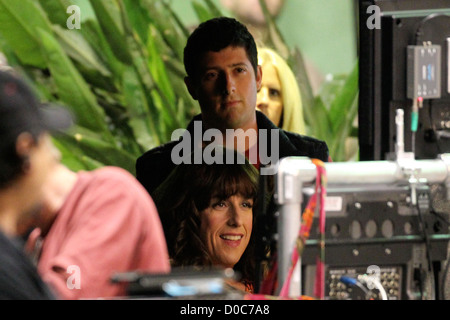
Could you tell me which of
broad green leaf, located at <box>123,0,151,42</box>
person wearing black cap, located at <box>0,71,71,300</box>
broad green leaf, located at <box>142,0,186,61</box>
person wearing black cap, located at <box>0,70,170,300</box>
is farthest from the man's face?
person wearing black cap, located at <box>0,71,71,300</box>

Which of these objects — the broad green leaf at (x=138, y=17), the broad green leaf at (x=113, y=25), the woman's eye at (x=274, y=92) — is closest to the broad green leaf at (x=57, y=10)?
the broad green leaf at (x=113, y=25)

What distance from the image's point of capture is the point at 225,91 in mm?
3336

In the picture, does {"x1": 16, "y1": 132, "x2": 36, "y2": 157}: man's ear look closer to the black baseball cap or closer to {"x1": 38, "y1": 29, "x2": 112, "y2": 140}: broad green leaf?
the black baseball cap

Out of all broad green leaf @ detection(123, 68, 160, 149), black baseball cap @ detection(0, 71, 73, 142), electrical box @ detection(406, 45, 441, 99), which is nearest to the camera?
black baseball cap @ detection(0, 71, 73, 142)

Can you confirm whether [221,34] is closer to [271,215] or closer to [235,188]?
[235,188]

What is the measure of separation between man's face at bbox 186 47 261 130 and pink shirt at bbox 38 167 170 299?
1.51m

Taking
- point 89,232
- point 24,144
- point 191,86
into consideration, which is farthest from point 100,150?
point 24,144

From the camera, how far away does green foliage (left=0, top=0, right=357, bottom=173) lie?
10.8ft

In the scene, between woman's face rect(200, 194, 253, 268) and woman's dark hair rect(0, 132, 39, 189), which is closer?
woman's dark hair rect(0, 132, 39, 189)

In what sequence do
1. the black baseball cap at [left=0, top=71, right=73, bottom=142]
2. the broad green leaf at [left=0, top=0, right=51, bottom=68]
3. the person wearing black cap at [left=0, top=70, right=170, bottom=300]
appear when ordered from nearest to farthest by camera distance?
Result: the black baseball cap at [left=0, top=71, right=73, bottom=142], the person wearing black cap at [left=0, top=70, right=170, bottom=300], the broad green leaf at [left=0, top=0, right=51, bottom=68]

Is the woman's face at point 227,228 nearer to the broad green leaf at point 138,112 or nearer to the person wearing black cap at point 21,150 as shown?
the broad green leaf at point 138,112

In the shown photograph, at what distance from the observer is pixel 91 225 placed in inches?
70.3

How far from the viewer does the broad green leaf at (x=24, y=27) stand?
3260 millimetres

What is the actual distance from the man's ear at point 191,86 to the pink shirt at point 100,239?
1562 millimetres
